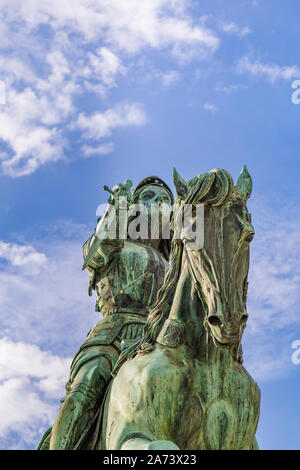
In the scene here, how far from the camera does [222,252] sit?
645 cm

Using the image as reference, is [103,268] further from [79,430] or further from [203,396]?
[203,396]

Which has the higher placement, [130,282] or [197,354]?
[130,282]

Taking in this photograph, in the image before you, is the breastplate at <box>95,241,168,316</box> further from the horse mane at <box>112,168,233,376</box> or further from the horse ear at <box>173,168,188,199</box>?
the horse ear at <box>173,168,188,199</box>

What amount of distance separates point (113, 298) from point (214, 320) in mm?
2692

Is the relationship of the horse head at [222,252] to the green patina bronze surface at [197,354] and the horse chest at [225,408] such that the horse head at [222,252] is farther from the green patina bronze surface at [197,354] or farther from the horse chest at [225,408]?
the horse chest at [225,408]

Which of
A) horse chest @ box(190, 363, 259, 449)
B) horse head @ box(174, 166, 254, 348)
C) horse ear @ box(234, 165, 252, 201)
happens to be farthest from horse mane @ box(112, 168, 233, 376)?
horse chest @ box(190, 363, 259, 449)

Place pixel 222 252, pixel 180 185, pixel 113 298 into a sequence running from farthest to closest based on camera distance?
1. pixel 113 298
2. pixel 180 185
3. pixel 222 252

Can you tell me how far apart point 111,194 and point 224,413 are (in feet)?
10.2

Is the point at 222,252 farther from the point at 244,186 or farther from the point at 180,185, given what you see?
the point at 180,185

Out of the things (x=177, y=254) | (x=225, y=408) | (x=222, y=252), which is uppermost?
(x=177, y=254)

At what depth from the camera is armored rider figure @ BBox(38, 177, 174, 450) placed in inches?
298

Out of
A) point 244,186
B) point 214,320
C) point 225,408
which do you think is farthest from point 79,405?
point 244,186

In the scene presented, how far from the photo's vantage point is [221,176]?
674cm

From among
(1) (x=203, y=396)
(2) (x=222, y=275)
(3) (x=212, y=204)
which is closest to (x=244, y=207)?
(3) (x=212, y=204)
